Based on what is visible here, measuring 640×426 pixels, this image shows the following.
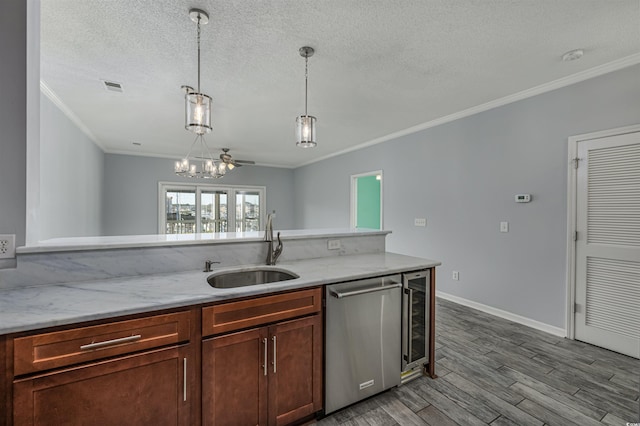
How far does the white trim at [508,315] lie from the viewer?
286 cm

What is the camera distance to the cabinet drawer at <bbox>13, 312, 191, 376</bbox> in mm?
1041

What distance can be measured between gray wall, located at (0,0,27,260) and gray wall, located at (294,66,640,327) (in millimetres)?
4261

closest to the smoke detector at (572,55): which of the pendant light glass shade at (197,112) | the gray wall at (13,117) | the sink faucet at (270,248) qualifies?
the sink faucet at (270,248)

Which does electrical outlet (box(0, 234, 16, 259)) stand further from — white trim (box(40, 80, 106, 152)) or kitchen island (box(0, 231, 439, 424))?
white trim (box(40, 80, 106, 152))

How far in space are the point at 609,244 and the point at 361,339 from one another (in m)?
2.63

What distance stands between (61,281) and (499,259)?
4.13m

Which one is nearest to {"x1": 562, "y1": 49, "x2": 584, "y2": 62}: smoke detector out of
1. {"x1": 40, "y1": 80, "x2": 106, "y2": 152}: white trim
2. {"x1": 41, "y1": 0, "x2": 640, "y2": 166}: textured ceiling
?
{"x1": 41, "y1": 0, "x2": 640, "y2": 166}: textured ceiling

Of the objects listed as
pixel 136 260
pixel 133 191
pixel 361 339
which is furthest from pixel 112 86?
pixel 133 191

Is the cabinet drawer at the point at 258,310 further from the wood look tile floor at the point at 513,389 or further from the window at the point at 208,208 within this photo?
the window at the point at 208,208

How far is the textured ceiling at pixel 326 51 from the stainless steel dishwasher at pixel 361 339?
6.16 feet

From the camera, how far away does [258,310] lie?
1.49 meters

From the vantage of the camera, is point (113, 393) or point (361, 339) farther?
point (361, 339)

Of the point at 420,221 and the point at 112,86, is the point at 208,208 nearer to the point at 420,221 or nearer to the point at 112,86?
the point at 112,86

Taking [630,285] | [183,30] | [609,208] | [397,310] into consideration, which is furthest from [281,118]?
[630,285]
